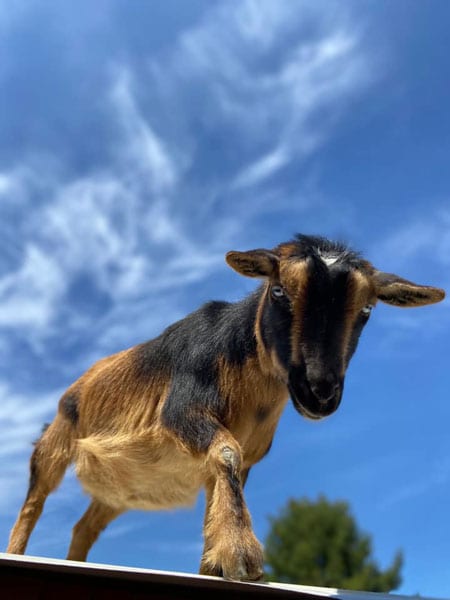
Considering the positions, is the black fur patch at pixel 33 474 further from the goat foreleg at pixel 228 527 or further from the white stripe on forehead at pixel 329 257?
the white stripe on forehead at pixel 329 257

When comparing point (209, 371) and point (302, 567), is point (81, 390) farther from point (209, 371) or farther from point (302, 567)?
point (302, 567)

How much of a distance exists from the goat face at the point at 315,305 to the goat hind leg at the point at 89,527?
10.6ft

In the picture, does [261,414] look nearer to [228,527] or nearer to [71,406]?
[228,527]

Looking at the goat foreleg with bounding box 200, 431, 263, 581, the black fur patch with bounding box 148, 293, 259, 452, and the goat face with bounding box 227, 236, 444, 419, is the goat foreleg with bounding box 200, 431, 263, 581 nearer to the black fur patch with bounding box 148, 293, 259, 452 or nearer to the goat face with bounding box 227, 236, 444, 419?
the black fur patch with bounding box 148, 293, 259, 452

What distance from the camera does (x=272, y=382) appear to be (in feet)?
19.4

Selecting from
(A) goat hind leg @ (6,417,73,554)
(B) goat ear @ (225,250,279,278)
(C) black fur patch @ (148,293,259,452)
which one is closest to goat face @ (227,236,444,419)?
(B) goat ear @ (225,250,279,278)

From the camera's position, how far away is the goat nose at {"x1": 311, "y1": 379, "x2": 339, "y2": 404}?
15.9 ft

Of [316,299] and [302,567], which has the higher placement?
[302,567]

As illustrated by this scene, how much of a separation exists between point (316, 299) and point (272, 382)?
1.03 metres

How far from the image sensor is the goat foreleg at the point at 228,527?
4.42m

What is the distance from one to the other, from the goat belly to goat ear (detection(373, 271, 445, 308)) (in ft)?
6.59

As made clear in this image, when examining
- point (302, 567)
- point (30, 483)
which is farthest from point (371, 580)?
point (30, 483)

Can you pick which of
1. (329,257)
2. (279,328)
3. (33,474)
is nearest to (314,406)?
(279,328)

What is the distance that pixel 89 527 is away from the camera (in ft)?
25.5
